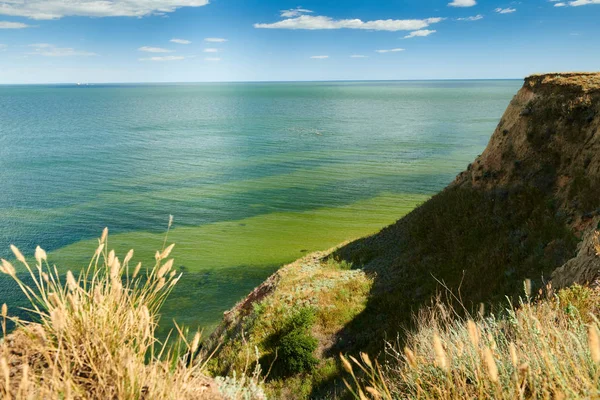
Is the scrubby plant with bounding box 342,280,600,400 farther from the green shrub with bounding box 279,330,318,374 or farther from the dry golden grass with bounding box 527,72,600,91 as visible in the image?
the dry golden grass with bounding box 527,72,600,91

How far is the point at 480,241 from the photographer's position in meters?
19.8

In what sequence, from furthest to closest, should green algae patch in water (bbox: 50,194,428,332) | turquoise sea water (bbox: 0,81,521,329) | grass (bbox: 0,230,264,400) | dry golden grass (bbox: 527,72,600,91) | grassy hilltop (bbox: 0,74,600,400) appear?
turquoise sea water (bbox: 0,81,521,329), green algae patch in water (bbox: 50,194,428,332), dry golden grass (bbox: 527,72,600,91), grassy hilltop (bbox: 0,74,600,400), grass (bbox: 0,230,264,400)

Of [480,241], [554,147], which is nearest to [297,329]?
[480,241]

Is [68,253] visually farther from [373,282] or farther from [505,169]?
[505,169]

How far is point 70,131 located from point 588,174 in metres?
116

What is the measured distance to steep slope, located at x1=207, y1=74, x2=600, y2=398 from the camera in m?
16.1

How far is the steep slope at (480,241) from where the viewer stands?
16062mm

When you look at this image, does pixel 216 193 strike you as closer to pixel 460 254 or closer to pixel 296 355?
pixel 460 254

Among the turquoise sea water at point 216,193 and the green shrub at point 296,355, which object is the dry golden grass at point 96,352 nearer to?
the green shrub at point 296,355

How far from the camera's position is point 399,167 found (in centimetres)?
6138

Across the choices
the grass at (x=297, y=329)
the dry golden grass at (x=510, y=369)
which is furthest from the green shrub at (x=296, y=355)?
the dry golden grass at (x=510, y=369)

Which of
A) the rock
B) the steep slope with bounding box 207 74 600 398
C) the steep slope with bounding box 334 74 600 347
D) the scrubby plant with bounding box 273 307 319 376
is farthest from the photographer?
the steep slope with bounding box 334 74 600 347

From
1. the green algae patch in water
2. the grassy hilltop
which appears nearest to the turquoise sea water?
the green algae patch in water

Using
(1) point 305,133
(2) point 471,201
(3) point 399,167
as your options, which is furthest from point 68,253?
(1) point 305,133
